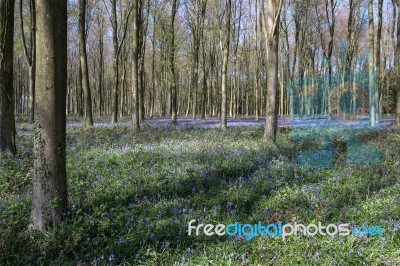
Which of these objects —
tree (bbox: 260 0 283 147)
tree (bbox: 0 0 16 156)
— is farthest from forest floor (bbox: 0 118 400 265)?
tree (bbox: 260 0 283 147)

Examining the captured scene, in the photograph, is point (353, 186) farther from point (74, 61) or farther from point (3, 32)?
point (74, 61)

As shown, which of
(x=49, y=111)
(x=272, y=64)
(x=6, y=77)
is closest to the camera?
(x=49, y=111)

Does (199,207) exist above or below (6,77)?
below

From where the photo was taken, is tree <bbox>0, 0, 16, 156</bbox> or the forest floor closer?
the forest floor

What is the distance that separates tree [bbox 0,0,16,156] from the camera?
8.73m

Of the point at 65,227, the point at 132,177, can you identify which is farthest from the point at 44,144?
the point at 132,177

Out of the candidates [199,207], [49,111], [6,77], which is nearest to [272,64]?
[199,207]

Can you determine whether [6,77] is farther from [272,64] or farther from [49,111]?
[272,64]

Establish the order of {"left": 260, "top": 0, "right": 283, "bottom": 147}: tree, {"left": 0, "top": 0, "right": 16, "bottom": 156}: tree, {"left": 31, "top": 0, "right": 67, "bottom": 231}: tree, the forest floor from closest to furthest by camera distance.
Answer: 1. the forest floor
2. {"left": 31, "top": 0, "right": 67, "bottom": 231}: tree
3. {"left": 0, "top": 0, "right": 16, "bottom": 156}: tree
4. {"left": 260, "top": 0, "right": 283, "bottom": 147}: tree

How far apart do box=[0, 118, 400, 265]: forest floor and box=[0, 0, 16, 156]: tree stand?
2.12ft

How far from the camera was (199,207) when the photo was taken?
5.69 meters

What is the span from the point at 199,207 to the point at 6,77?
694 cm

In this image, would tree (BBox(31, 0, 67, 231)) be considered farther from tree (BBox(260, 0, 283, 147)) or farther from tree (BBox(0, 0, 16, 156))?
tree (BBox(260, 0, 283, 147))

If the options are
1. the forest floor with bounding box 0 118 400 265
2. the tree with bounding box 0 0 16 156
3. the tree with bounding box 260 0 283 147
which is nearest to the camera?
the forest floor with bounding box 0 118 400 265
